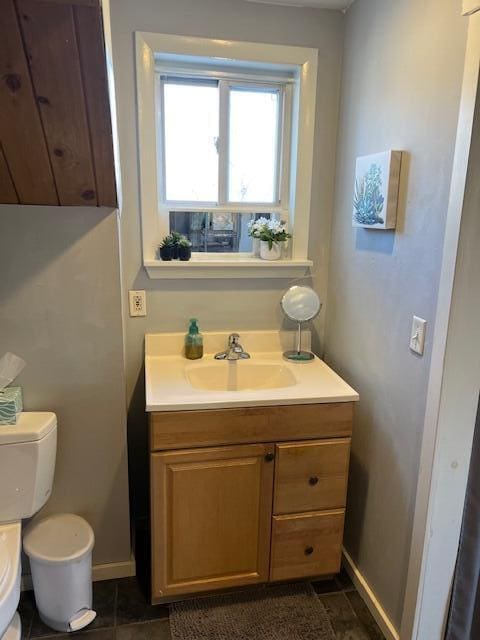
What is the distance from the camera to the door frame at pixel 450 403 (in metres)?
1.19

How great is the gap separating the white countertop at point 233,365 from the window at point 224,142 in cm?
58

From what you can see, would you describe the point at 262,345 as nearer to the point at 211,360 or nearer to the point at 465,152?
the point at 211,360

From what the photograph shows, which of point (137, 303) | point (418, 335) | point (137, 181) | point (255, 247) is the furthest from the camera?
point (255, 247)

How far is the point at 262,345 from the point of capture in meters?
2.14

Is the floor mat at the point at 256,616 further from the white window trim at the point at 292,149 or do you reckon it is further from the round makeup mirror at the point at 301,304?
the white window trim at the point at 292,149

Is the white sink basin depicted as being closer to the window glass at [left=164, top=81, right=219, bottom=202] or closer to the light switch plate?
the light switch plate

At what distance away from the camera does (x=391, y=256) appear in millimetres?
1590

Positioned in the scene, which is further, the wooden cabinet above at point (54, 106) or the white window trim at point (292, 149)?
the white window trim at point (292, 149)

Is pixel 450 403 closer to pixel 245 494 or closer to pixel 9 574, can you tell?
pixel 245 494

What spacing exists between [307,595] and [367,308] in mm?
1136

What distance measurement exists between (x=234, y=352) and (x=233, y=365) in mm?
57

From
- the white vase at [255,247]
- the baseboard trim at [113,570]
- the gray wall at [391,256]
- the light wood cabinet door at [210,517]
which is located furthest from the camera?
the white vase at [255,247]

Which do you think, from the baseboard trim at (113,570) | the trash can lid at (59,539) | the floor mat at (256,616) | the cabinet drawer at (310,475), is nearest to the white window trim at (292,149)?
the cabinet drawer at (310,475)

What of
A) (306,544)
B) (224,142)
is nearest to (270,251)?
(224,142)
